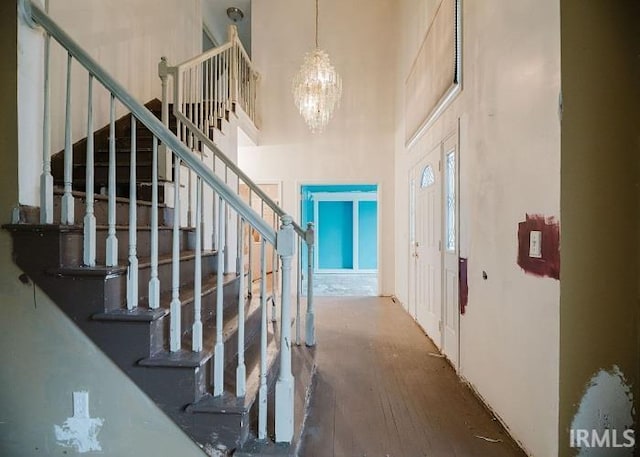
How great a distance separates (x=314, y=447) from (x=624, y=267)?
169 centimetres

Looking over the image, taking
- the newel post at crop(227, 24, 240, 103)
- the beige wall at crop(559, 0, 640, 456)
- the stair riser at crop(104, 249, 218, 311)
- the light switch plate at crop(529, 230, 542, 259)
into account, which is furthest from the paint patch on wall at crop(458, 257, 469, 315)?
the newel post at crop(227, 24, 240, 103)

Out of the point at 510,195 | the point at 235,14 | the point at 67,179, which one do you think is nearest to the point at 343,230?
the point at 235,14

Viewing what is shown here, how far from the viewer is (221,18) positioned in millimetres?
6508

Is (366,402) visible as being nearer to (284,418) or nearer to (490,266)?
(284,418)

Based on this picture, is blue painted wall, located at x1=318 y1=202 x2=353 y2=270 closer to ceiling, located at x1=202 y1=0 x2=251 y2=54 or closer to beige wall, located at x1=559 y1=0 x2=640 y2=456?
ceiling, located at x1=202 y1=0 x2=251 y2=54

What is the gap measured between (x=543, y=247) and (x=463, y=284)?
3.44ft

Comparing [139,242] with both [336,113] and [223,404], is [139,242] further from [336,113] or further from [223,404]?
[336,113]

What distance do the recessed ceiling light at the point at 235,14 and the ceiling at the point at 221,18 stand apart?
2.1 inches

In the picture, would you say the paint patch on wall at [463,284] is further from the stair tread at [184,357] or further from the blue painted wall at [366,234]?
the blue painted wall at [366,234]

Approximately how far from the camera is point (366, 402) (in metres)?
2.19

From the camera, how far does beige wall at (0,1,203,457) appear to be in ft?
4.84

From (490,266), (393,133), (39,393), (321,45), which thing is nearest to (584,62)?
(490,266)

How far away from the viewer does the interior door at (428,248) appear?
3270 millimetres

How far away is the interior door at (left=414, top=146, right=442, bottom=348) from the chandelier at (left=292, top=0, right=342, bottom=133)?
1493 millimetres
